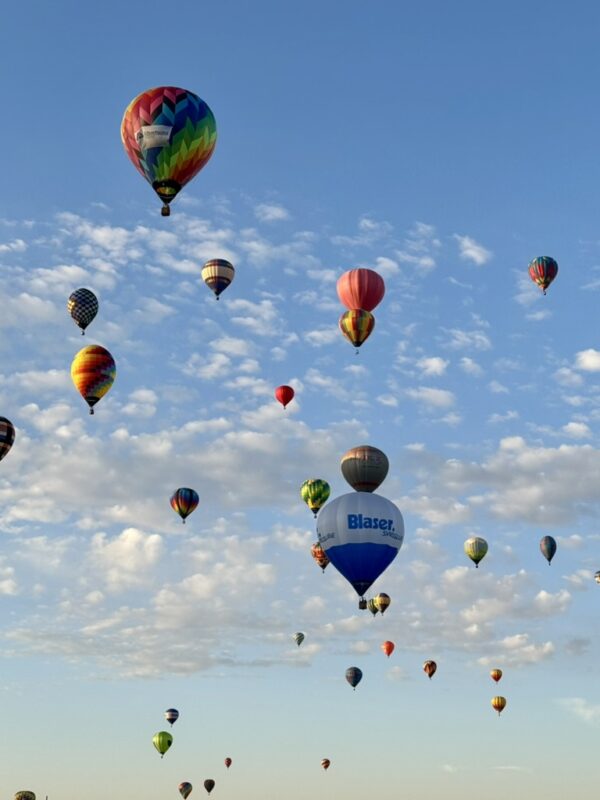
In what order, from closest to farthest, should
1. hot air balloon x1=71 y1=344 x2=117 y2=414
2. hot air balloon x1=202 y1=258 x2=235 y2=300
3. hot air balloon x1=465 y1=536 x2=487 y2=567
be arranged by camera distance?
1. hot air balloon x1=71 y1=344 x2=117 y2=414
2. hot air balloon x1=202 y1=258 x2=235 y2=300
3. hot air balloon x1=465 y1=536 x2=487 y2=567

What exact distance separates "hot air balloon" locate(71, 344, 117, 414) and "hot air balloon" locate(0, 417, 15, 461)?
5.41 m

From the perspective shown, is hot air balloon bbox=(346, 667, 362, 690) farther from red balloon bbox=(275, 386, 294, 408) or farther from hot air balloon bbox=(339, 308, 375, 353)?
hot air balloon bbox=(339, 308, 375, 353)

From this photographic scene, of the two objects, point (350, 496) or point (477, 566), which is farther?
point (477, 566)

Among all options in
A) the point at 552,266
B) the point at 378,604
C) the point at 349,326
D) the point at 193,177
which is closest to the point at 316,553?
the point at 378,604

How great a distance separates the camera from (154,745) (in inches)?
4104

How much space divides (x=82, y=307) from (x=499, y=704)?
204 ft

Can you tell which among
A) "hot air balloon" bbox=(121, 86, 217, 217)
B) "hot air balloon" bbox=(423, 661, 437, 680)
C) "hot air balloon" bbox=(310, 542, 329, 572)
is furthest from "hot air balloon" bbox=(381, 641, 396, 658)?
"hot air balloon" bbox=(121, 86, 217, 217)

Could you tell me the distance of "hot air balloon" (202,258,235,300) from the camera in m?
76.9

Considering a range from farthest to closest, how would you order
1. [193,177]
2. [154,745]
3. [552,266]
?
[154,745] → [552,266] → [193,177]

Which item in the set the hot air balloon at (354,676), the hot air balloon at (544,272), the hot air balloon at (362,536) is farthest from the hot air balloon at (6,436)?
the hot air balloon at (354,676)

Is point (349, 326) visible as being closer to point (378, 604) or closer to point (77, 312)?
point (77, 312)

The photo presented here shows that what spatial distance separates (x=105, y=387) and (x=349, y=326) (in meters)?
16.5

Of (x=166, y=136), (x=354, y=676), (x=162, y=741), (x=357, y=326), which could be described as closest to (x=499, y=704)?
(x=354, y=676)

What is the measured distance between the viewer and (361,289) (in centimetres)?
Result: 7062
